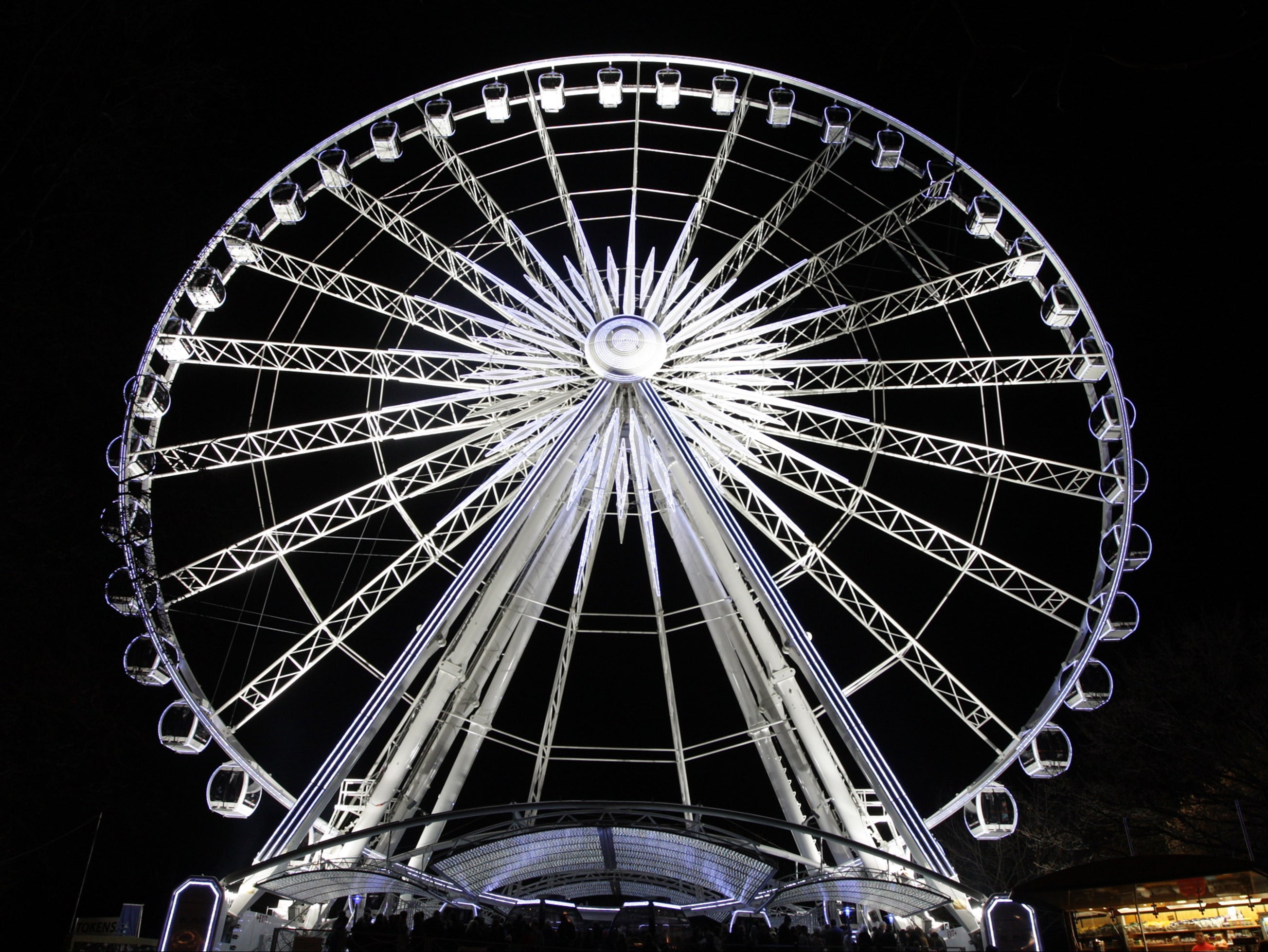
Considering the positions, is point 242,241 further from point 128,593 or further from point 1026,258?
point 1026,258

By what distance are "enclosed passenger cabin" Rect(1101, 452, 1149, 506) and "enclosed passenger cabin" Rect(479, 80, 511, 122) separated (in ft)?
45.0

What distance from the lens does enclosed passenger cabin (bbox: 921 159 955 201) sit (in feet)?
57.8

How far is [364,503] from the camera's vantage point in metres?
16.9

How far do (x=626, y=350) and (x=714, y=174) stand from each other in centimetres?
480

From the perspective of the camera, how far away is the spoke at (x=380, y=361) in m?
16.1

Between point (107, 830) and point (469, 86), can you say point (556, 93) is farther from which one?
point (107, 830)

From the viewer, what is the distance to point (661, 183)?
3291cm

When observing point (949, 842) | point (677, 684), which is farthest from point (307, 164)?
point (949, 842)

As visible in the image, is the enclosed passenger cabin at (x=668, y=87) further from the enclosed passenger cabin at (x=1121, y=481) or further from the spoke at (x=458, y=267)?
the enclosed passenger cabin at (x=1121, y=481)

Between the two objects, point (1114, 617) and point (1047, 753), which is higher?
point (1114, 617)

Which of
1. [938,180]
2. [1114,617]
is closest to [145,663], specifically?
[1114,617]

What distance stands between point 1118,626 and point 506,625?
1060cm

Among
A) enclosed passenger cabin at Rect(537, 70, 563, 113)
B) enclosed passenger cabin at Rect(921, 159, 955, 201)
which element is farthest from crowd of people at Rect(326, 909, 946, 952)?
enclosed passenger cabin at Rect(537, 70, 563, 113)

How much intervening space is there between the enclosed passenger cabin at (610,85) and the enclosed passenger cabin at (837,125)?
423 cm
